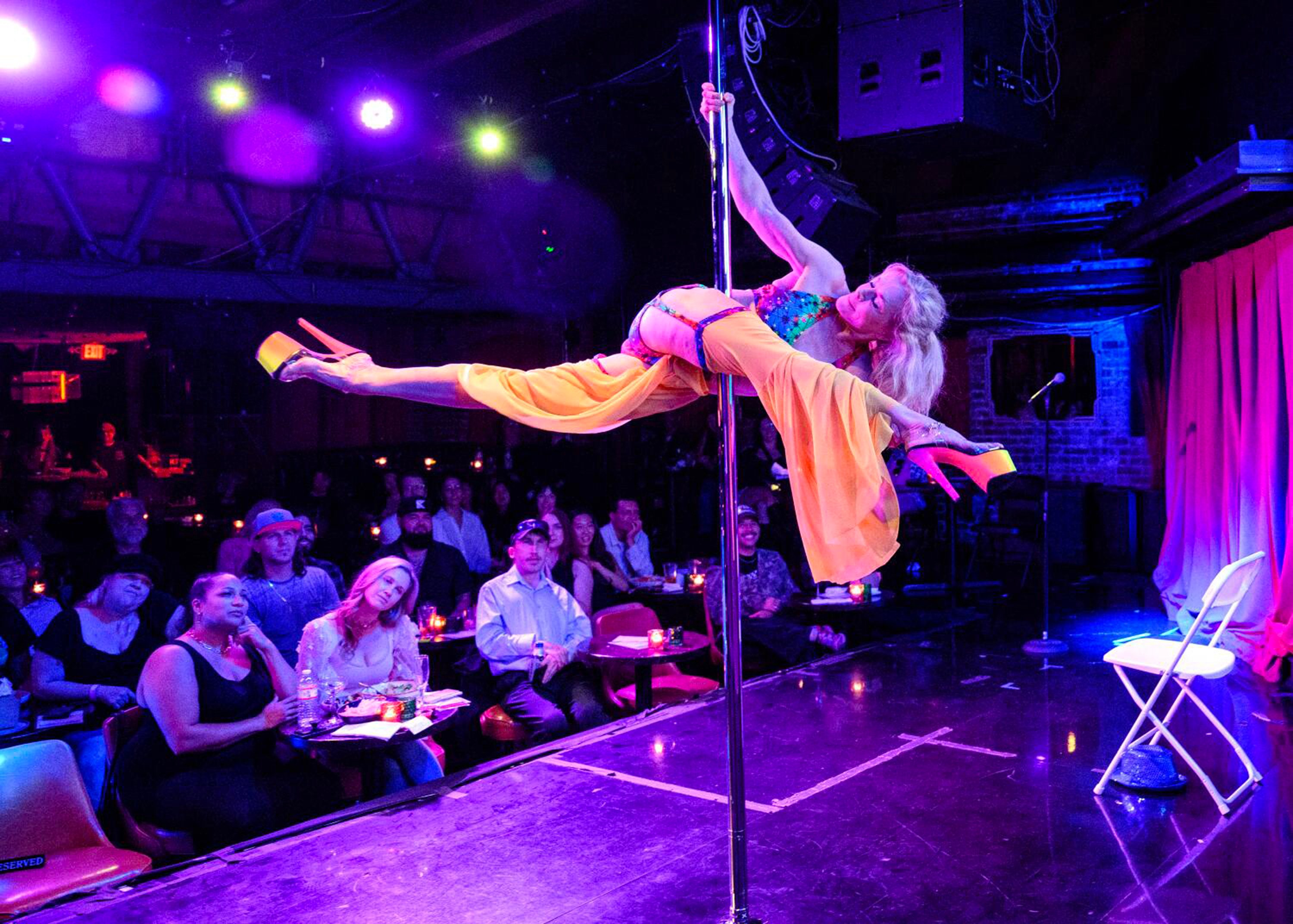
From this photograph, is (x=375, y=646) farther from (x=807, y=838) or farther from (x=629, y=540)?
(x=629, y=540)

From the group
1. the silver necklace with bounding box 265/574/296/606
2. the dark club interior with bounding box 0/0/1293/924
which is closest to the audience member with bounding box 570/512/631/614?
the dark club interior with bounding box 0/0/1293/924

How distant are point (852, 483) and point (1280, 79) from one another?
5.35 metres

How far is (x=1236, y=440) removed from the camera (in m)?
7.07

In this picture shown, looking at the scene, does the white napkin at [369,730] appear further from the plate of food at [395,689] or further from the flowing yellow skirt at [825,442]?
the flowing yellow skirt at [825,442]

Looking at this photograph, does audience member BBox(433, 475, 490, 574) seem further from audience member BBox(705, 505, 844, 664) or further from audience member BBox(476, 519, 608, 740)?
audience member BBox(476, 519, 608, 740)

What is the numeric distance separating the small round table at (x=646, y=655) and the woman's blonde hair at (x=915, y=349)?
92.7 inches

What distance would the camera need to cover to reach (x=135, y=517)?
5562mm

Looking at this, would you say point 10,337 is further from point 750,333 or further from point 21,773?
point 750,333

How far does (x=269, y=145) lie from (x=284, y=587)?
5.05m

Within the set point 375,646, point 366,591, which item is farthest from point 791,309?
point 375,646

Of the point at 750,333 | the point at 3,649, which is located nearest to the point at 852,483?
the point at 750,333

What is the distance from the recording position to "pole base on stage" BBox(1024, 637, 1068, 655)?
6.46 meters

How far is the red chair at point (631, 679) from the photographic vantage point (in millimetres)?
5438

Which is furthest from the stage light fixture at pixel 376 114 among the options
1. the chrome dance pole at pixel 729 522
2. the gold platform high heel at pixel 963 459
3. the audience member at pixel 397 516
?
the gold platform high heel at pixel 963 459
